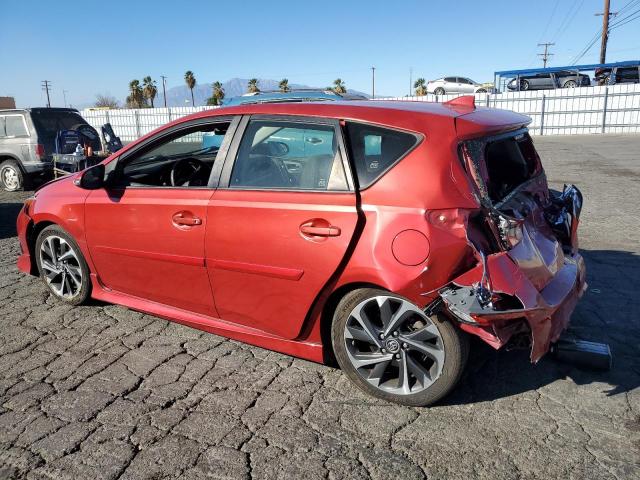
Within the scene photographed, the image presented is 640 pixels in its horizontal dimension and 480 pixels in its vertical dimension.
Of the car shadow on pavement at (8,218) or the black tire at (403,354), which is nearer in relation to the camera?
the black tire at (403,354)

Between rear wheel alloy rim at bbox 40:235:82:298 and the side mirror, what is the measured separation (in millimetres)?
661

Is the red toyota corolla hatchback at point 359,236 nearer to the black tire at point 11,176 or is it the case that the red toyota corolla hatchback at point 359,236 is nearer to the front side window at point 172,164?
the front side window at point 172,164

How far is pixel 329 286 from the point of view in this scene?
3.03 meters

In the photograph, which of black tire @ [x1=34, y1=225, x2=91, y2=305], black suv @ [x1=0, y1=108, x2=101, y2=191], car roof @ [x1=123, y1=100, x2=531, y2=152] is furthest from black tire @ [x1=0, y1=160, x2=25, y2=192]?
car roof @ [x1=123, y1=100, x2=531, y2=152]

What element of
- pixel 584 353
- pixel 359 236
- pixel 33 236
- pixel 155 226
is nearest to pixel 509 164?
pixel 584 353

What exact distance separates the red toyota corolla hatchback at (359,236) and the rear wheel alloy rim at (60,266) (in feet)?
1.65

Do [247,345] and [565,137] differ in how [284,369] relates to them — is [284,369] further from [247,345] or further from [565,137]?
[565,137]

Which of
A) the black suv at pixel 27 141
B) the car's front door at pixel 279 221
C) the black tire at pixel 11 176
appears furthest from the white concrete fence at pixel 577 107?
the car's front door at pixel 279 221

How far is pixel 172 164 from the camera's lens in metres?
4.46

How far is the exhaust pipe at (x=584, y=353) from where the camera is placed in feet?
10.7

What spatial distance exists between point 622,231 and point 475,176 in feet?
16.3

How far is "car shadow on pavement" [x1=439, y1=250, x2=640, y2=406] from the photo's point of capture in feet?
10.4

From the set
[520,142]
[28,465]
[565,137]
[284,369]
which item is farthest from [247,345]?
[565,137]

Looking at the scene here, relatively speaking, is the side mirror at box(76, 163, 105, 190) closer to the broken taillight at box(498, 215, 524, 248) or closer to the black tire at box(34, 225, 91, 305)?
the black tire at box(34, 225, 91, 305)
